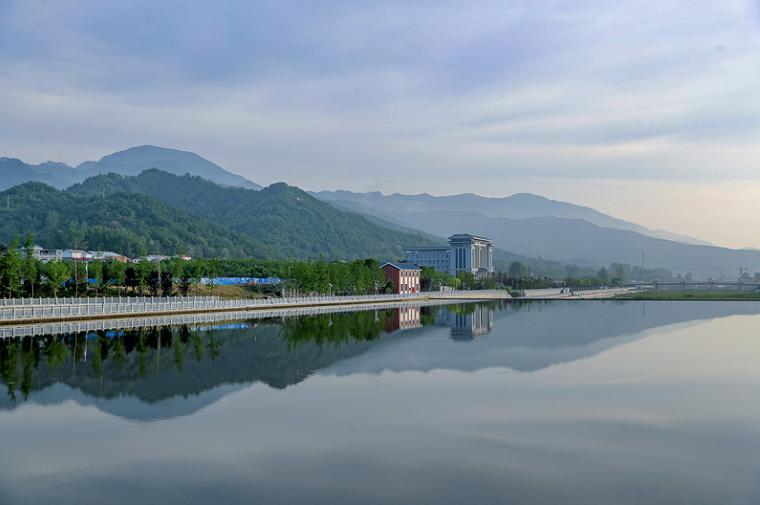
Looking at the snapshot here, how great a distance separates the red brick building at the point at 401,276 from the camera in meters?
113

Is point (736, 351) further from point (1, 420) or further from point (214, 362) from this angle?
point (1, 420)

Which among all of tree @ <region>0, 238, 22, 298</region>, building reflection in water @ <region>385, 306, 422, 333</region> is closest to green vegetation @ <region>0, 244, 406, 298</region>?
tree @ <region>0, 238, 22, 298</region>

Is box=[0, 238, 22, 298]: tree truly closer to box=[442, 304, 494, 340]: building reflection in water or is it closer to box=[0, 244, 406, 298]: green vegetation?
box=[0, 244, 406, 298]: green vegetation

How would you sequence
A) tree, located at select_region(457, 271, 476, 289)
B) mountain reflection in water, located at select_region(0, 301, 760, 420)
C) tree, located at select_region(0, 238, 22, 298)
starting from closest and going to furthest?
mountain reflection in water, located at select_region(0, 301, 760, 420) → tree, located at select_region(0, 238, 22, 298) → tree, located at select_region(457, 271, 476, 289)

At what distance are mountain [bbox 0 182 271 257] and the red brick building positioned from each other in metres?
57.1

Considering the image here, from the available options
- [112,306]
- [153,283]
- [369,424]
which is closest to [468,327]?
[112,306]

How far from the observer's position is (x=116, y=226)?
168 meters

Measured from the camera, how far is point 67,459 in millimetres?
15227

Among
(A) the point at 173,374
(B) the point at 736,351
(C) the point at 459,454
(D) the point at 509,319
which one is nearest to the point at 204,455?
(C) the point at 459,454

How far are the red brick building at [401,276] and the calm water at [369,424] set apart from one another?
7619 cm

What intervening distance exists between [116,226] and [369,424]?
15989 centimetres

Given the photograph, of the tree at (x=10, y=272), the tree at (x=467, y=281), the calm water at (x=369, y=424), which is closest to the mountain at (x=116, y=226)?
the tree at (x=467, y=281)

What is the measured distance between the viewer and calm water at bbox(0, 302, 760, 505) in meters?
13.5

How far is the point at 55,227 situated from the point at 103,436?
16469 cm
